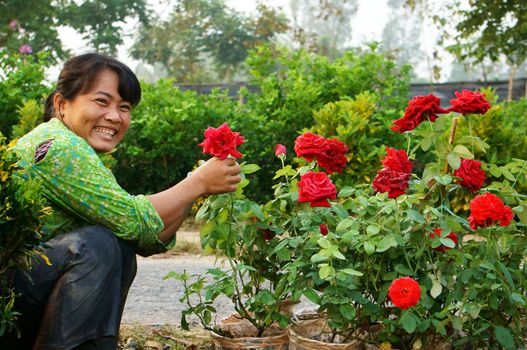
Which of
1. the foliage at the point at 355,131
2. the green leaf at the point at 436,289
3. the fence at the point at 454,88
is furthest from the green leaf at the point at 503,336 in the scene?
the fence at the point at 454,88

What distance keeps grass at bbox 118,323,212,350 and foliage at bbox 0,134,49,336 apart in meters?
1.17

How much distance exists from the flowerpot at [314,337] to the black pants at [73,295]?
70 centimetres

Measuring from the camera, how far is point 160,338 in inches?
129

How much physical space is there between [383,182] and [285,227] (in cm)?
45

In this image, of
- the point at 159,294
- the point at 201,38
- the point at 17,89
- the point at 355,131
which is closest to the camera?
the point at 159,294

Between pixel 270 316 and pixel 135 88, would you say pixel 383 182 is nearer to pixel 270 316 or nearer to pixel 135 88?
pixel 270 316

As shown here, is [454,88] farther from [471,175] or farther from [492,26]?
[471,175]

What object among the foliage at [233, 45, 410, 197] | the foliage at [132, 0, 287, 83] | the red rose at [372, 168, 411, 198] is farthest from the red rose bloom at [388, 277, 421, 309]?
the foliage at [132, 0, 287, 83]

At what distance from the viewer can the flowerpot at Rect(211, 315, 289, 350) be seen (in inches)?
110

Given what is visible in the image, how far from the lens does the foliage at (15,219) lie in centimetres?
197

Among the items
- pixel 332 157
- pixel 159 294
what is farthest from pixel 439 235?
pixel 159 294

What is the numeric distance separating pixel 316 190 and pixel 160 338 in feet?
3.73

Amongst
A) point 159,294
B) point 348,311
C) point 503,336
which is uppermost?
point 348,311

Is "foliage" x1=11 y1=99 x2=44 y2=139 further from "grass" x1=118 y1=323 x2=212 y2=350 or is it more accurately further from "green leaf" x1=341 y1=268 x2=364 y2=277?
"green leaf" x1=341 y1=268 x2=364 y2=277
